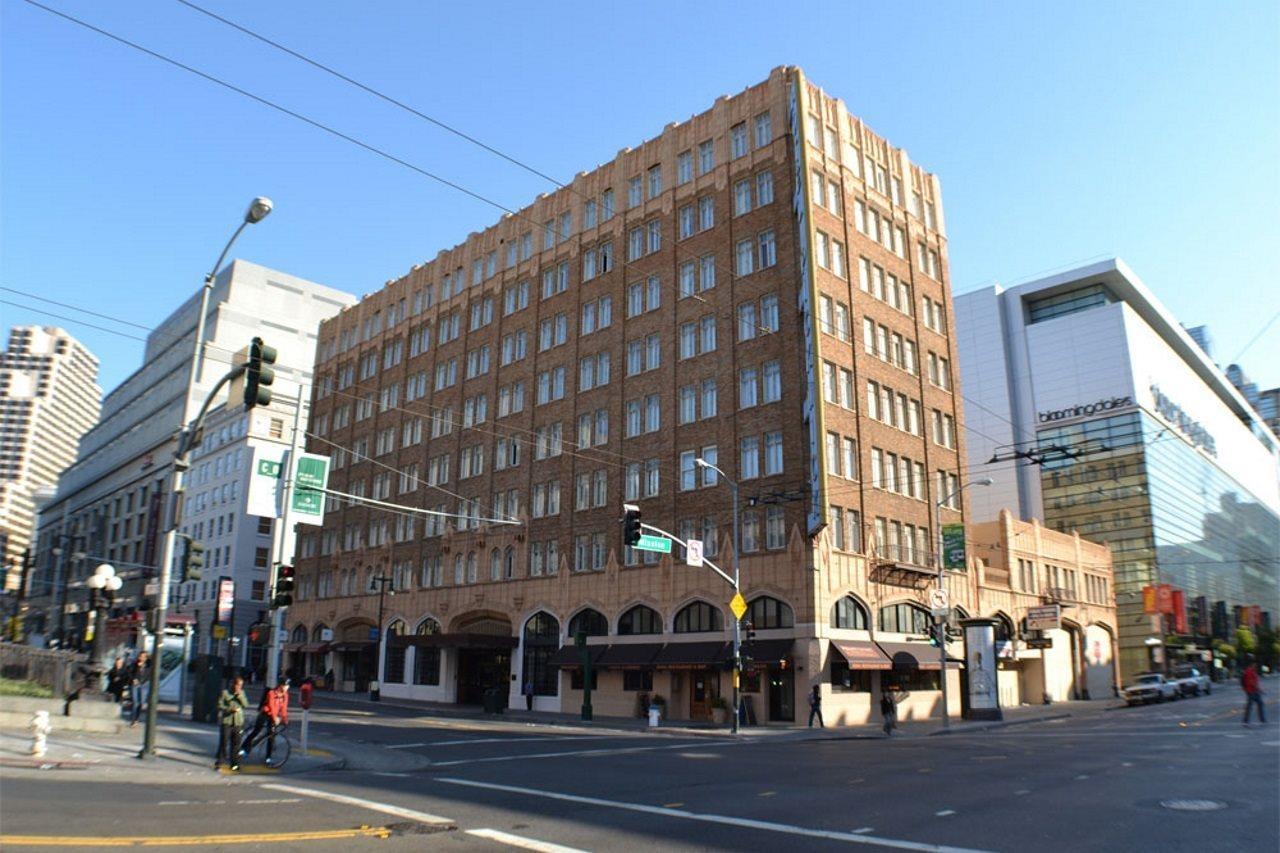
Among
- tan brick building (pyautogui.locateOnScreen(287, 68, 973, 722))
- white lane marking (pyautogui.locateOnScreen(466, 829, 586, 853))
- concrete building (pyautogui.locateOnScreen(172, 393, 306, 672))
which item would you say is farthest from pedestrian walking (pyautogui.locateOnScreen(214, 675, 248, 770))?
concrete building (pyautogui.locateOnScreen(172, 393, 306, 672))

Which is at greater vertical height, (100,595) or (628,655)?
(100,595)

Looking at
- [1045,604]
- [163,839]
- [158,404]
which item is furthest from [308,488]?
[158,404]

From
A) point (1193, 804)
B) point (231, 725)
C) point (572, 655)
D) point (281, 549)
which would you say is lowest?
point (1193, 804)

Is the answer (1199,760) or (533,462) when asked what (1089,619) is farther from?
(1199,760)

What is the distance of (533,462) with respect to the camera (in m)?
54.8

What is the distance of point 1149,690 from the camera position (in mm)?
53438

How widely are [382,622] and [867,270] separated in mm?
40030

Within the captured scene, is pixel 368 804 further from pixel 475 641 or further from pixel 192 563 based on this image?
pixel 475 641

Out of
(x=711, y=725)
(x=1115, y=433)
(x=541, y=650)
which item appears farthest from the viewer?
(x=1115, y=433)

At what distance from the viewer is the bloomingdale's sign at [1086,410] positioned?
9869 centimetres

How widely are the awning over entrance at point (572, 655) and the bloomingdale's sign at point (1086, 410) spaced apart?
74.4 metres

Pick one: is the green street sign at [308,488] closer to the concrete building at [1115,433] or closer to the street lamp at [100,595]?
the street lamp at [100,595]

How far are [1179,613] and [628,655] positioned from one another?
69075 mm

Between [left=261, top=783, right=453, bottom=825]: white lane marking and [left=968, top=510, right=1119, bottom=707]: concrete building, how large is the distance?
128 ft
